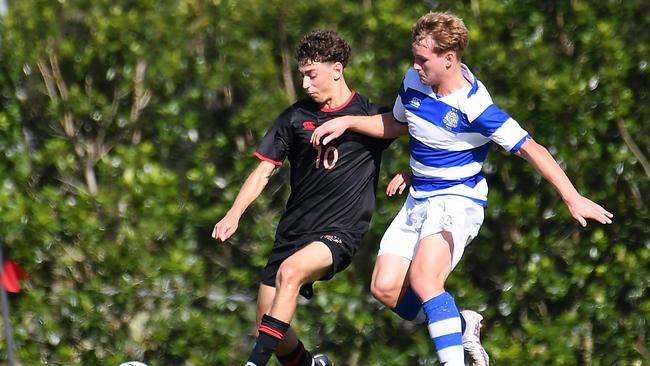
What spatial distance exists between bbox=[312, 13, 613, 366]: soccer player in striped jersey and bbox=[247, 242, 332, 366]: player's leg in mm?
338

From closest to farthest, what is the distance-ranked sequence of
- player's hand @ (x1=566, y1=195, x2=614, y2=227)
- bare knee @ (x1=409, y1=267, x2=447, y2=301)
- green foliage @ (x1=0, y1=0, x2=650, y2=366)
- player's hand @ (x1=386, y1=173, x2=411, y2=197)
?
player's hand @ (x1=566, y1=195, x2=614, y2=227) < bare knee @ (x1=409, y1=267, x2=447, y2=301) < player's hand @ (x1=386, y1=173, x2=411, y2=197) < green foliage @ (x1=0, y1=0, x2=650, y2=366)

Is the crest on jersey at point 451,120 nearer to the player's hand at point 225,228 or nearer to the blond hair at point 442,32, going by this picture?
the blond hair at point 442,32

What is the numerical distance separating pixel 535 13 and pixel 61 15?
2778 millimetres

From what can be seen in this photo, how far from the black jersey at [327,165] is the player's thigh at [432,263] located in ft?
1.81

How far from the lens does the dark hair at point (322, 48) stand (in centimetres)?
599

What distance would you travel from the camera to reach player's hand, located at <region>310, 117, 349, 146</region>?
19.2 ft

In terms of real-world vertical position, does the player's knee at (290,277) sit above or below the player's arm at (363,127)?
below

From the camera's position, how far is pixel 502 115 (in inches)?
218

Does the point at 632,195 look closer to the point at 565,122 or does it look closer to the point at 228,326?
the point at 565,122

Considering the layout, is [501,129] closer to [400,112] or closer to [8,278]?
[400,112]

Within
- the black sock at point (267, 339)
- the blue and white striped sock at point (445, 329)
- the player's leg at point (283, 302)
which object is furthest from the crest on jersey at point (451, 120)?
the black sock at point (267, 339)

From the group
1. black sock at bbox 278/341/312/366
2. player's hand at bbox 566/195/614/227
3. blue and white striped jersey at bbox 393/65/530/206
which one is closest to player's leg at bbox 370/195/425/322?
blue and white striped jersey at bbox 393/65/530/206

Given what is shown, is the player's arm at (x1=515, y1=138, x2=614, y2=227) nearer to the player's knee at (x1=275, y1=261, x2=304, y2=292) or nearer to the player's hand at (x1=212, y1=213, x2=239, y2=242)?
the player's knee at (x1=275, y1=261, x2=304, y2=292)

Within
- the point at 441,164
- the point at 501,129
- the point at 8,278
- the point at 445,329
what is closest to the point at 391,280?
the point at 445,329
